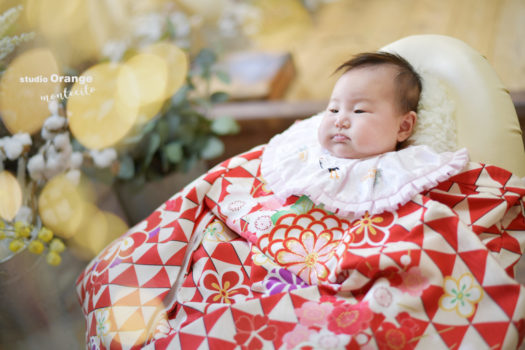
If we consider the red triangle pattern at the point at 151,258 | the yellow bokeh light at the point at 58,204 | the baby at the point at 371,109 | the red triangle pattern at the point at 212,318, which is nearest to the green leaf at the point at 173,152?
the yellow bokeh light at the point at 58,204

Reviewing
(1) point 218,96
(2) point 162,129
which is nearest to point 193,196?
(2) point 162,129

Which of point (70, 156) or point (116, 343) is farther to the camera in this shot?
point (70, 156)

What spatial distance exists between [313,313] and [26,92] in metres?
1.01

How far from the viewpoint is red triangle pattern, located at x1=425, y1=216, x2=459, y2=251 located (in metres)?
0.87

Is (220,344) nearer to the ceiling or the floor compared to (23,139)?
nearer to the floor

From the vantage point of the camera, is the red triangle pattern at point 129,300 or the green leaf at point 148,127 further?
the green leaf at point 148,127

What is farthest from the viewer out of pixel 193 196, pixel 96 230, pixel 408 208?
pixel 96 230

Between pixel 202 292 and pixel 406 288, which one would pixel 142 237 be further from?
pixel 406 288

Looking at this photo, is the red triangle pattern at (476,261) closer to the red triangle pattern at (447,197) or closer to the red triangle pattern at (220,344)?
the red triangle pattern at (447,197)

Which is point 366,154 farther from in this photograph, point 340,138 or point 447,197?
point 447,197

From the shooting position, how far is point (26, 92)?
123cm

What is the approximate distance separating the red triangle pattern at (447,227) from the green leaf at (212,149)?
93cm

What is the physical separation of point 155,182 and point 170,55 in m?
0.51

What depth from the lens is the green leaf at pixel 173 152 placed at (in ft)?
5.17
